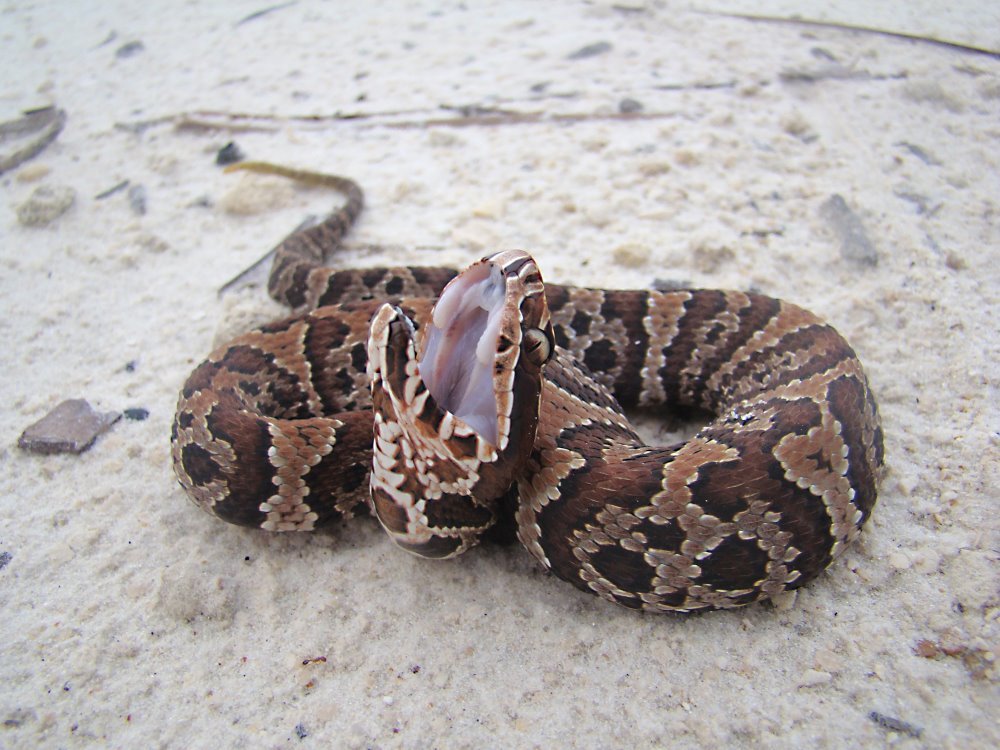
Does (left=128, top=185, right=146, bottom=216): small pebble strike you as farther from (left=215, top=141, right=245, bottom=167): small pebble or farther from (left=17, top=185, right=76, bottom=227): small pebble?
(left=215, top=141, right=245, bottom=167): small pebble

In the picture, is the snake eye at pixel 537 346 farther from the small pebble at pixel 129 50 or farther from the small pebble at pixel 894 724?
the small pebble at pixel 129 50

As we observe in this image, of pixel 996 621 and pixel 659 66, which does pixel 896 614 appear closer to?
pixel 996 621

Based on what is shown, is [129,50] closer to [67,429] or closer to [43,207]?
[43,207]

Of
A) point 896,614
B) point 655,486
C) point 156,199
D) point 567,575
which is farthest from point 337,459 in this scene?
point 156,199

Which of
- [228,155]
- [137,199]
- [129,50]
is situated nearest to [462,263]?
[228,155]

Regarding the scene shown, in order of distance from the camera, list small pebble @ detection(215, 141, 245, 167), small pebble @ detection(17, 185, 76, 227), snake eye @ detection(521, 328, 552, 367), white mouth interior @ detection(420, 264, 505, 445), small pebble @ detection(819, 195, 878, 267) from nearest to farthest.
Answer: snake eye @ detection(521, 328, 552, 367)
white mouth interior @ detection(420, 264, 505, 445)
small pebble @ detection(819, 195, 878, 267)
small pebble @ detection(17, 185, 76, 227)
small pebble @ detection(215, 141, 245, 167)

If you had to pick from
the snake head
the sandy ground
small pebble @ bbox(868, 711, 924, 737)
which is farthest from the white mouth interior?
small pebble @ bbox(868, 711, 924, 737)
